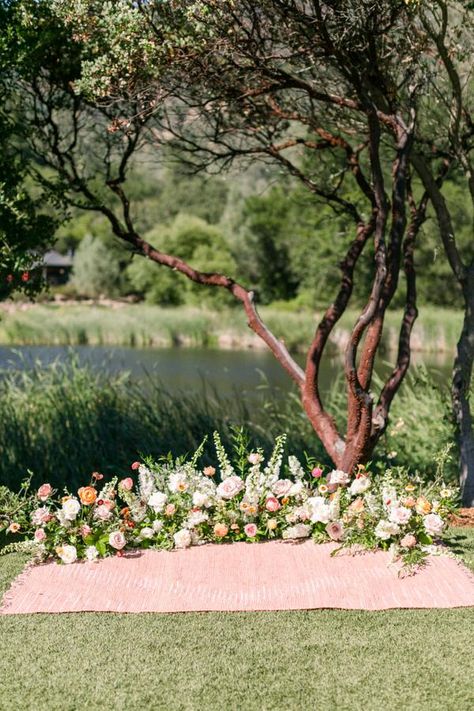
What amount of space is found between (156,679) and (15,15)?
3.75 m

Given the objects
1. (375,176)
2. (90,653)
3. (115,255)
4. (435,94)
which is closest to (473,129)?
(435,94)

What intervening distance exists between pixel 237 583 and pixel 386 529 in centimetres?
76

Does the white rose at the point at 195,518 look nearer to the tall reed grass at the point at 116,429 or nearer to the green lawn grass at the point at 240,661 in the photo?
the green lawn grass at the point at 240,661

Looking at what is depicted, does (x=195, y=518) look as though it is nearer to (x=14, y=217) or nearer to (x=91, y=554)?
(x=91, y=554)

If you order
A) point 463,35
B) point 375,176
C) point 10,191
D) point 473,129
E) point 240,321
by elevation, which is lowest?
point 240,321

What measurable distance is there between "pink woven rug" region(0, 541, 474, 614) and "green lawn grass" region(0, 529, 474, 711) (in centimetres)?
8

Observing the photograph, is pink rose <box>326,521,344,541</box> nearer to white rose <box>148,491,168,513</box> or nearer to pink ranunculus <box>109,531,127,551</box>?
white rose <box>148,491,168,513</box>

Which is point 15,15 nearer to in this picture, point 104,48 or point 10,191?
point 104,48

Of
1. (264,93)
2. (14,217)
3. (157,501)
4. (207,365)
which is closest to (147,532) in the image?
(157,501)

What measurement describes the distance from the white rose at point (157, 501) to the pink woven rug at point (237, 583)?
0.71 ft

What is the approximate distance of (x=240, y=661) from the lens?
3207mm

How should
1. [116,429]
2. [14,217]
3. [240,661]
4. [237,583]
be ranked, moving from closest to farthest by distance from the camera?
[240,661] → [237,583] → [14,217] → [116,429]

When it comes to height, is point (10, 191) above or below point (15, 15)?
below

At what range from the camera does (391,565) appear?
396 cm
